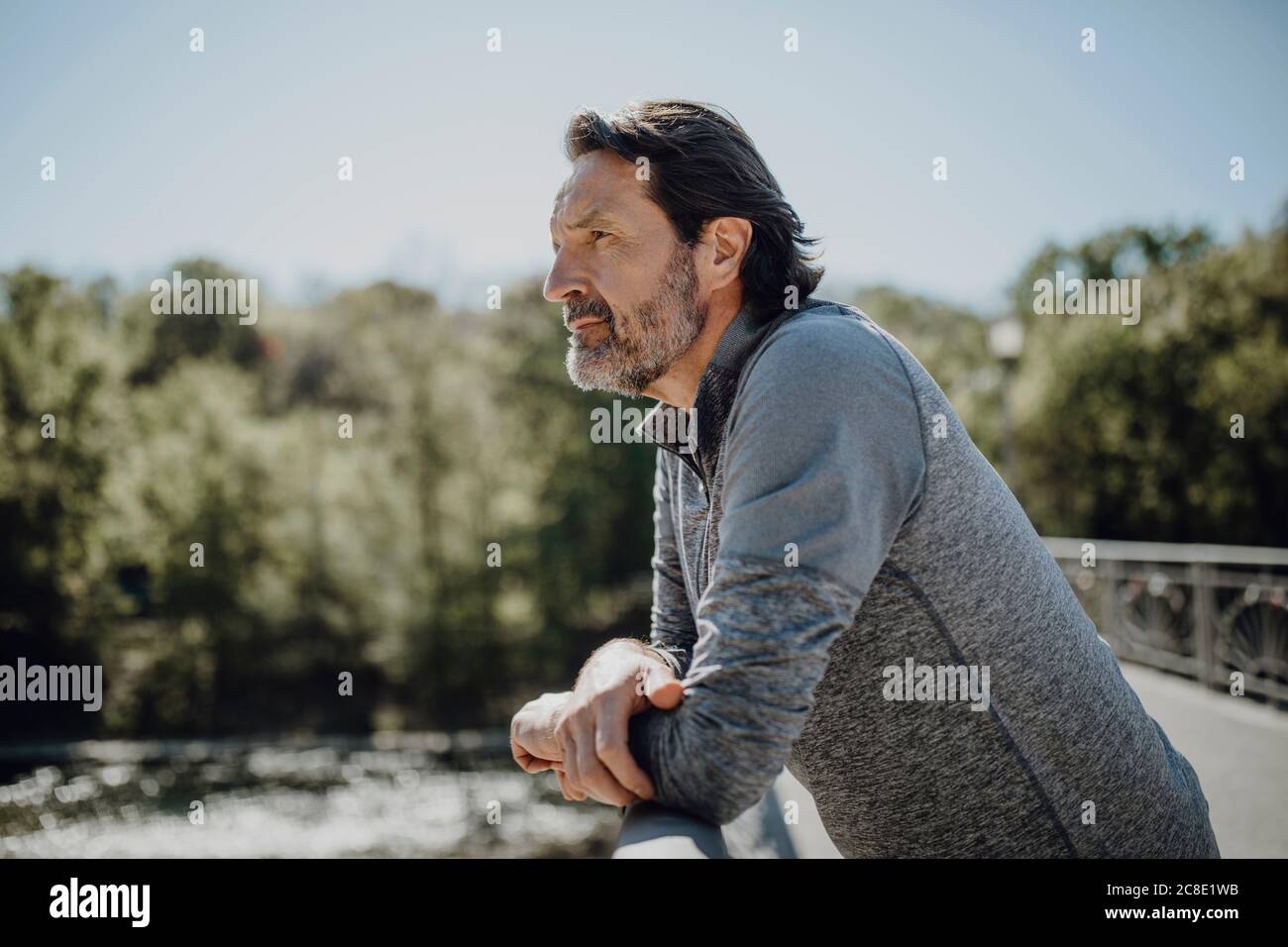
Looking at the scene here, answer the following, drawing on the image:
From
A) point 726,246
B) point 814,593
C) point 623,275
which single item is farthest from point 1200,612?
point 814,593

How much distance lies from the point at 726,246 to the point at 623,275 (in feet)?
0.56

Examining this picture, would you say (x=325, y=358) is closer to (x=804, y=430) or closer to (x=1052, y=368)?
(x=1052, y=368)

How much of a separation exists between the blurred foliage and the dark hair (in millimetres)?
23192

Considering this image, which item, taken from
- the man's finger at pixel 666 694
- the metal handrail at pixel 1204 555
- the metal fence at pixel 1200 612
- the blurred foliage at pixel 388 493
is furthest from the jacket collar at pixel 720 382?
the blurred foliage at pixel 388 493

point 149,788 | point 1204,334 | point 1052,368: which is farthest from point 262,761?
point 1204,334

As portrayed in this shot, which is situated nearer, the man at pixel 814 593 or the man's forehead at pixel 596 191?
the man at pixel 814 593

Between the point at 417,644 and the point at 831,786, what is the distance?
25811 millimetres

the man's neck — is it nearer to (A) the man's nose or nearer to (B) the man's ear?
(B) the man's ear

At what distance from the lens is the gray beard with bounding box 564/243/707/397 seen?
133 cm

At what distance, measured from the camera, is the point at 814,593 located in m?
0.90

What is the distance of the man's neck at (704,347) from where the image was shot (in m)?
1.36

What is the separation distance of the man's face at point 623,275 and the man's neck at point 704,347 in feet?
0.04

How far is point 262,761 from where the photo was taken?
22.2 meters

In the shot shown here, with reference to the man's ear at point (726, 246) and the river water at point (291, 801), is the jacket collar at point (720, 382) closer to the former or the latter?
the man's ear at point (726, 246)
